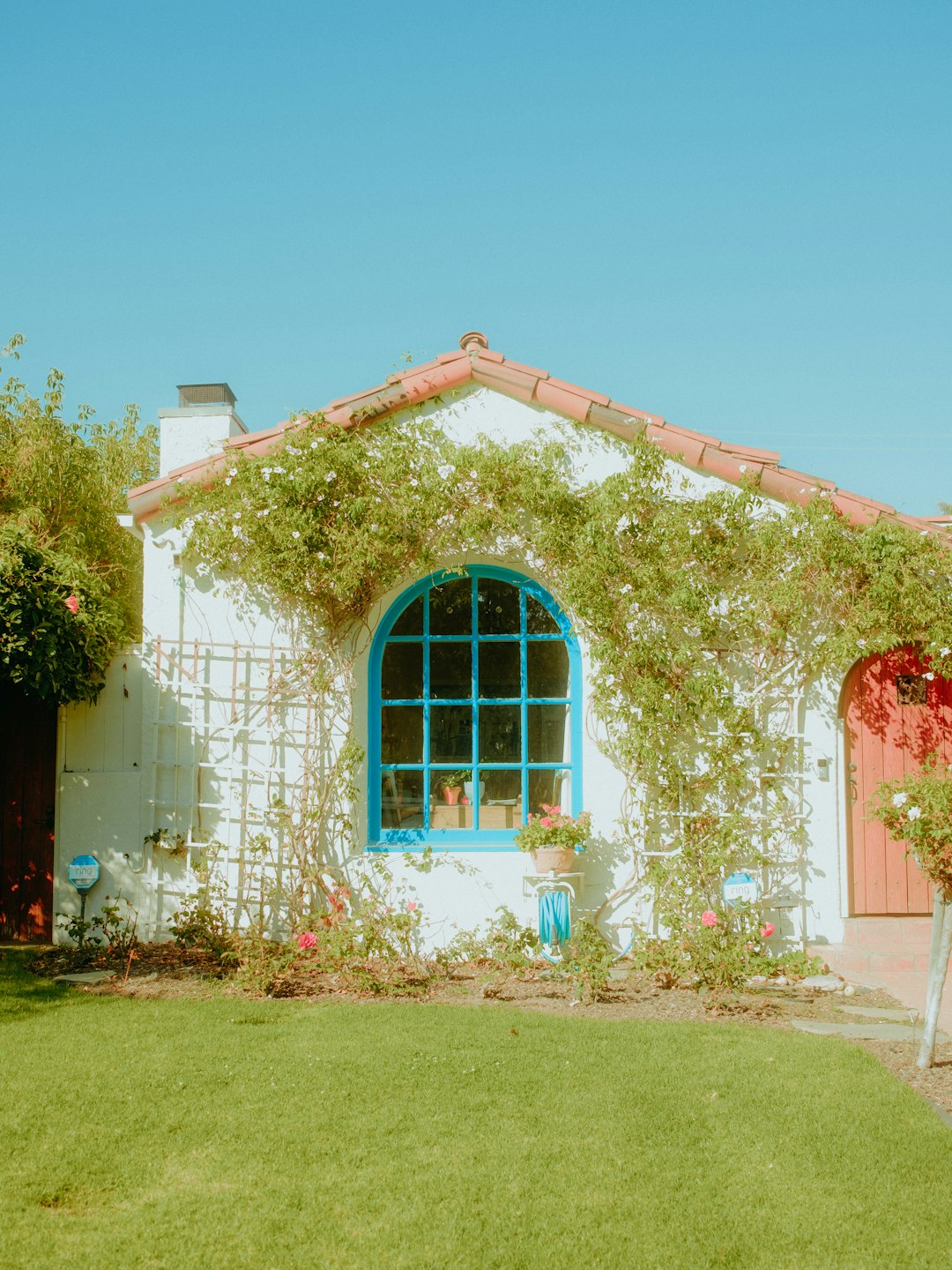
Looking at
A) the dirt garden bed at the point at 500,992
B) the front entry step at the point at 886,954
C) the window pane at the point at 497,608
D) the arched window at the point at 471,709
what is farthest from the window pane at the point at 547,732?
the front entry step at the point at 886,954

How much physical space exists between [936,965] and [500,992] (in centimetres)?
272

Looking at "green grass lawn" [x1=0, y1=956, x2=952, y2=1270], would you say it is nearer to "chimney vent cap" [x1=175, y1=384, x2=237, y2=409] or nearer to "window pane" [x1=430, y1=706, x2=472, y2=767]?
"window pane" [x1=430, y1=706, x2=472, y2=767]

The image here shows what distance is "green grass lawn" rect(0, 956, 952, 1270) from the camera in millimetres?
3377

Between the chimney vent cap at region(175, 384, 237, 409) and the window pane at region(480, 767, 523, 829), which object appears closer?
the window pane at region(480, 767, 523, 829)

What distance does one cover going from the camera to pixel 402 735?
26.6 ft

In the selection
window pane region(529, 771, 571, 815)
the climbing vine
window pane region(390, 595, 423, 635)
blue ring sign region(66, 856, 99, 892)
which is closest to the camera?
the climbing vine

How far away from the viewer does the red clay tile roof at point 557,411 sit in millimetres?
7672

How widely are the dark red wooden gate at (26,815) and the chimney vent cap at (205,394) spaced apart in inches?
127

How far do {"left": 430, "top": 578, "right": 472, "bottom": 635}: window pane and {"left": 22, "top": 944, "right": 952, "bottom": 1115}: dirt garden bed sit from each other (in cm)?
252

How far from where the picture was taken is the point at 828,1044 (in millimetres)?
5500

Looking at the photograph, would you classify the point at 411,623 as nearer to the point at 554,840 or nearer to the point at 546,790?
the point at 546,790

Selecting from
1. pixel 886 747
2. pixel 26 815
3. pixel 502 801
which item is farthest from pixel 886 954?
pixel 26 815

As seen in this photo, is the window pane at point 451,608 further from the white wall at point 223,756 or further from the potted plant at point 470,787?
the potted plant at point 470,787

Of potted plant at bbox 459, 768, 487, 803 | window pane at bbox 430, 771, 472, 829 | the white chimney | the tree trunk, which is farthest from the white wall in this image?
the tree trunk
